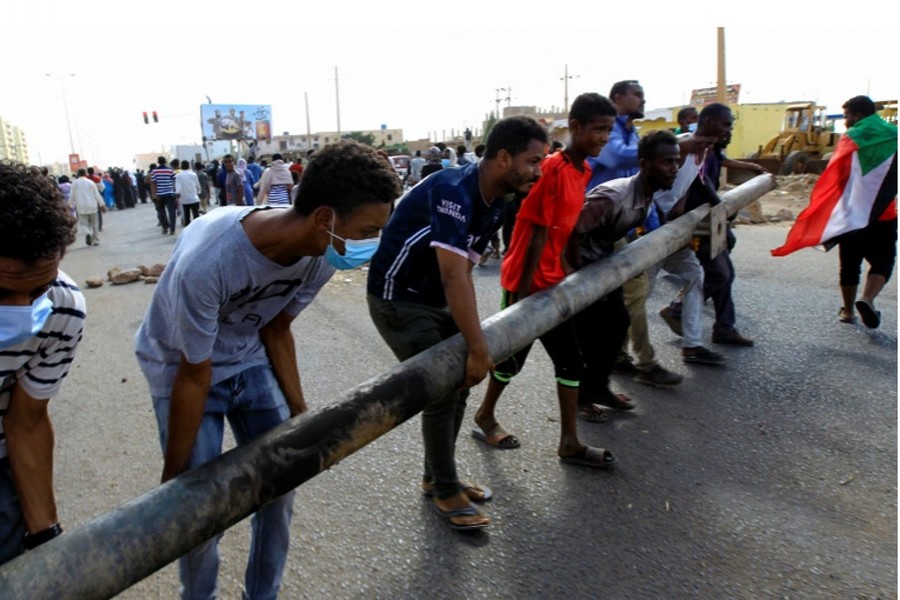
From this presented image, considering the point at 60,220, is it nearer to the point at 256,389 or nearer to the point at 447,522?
the point at 256,389

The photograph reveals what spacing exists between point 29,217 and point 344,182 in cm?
73

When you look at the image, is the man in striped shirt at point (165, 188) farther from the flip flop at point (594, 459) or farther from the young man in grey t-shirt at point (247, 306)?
the young man in grey t-shirt at point (247, 306)

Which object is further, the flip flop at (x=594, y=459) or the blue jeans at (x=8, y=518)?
the flip flop at (x=594, y=459)

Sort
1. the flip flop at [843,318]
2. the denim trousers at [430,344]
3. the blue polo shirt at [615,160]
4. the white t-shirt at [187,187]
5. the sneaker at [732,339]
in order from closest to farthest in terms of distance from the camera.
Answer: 1. the denim trousers at [430,344]
2. the blue polo shirt at [615,160]
3. the sneaker at [732,339]
4. the flip flop at [843,318]
5. the white t-shirt at [187,187]

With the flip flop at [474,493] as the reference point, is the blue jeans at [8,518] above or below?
above

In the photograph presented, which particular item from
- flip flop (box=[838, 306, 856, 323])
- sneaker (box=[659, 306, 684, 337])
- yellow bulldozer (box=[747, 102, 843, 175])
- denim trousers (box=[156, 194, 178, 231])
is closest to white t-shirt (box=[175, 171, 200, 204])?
denim trousers (box=[156, 194, 178, 231])

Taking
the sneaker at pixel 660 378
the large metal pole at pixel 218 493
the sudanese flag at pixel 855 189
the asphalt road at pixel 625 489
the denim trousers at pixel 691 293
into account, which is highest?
the sudanese flag at pixel 855 189

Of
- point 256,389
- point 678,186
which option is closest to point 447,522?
point 256,389

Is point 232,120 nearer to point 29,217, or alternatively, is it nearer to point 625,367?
point 625,367

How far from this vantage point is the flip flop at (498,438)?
3.43 metres

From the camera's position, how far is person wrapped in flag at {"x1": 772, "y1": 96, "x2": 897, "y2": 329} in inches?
200

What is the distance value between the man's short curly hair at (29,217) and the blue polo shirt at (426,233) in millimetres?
1159

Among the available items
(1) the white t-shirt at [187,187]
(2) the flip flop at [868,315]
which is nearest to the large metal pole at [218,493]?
(2) the flip flop at [868,315]

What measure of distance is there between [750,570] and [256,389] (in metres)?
1.92
